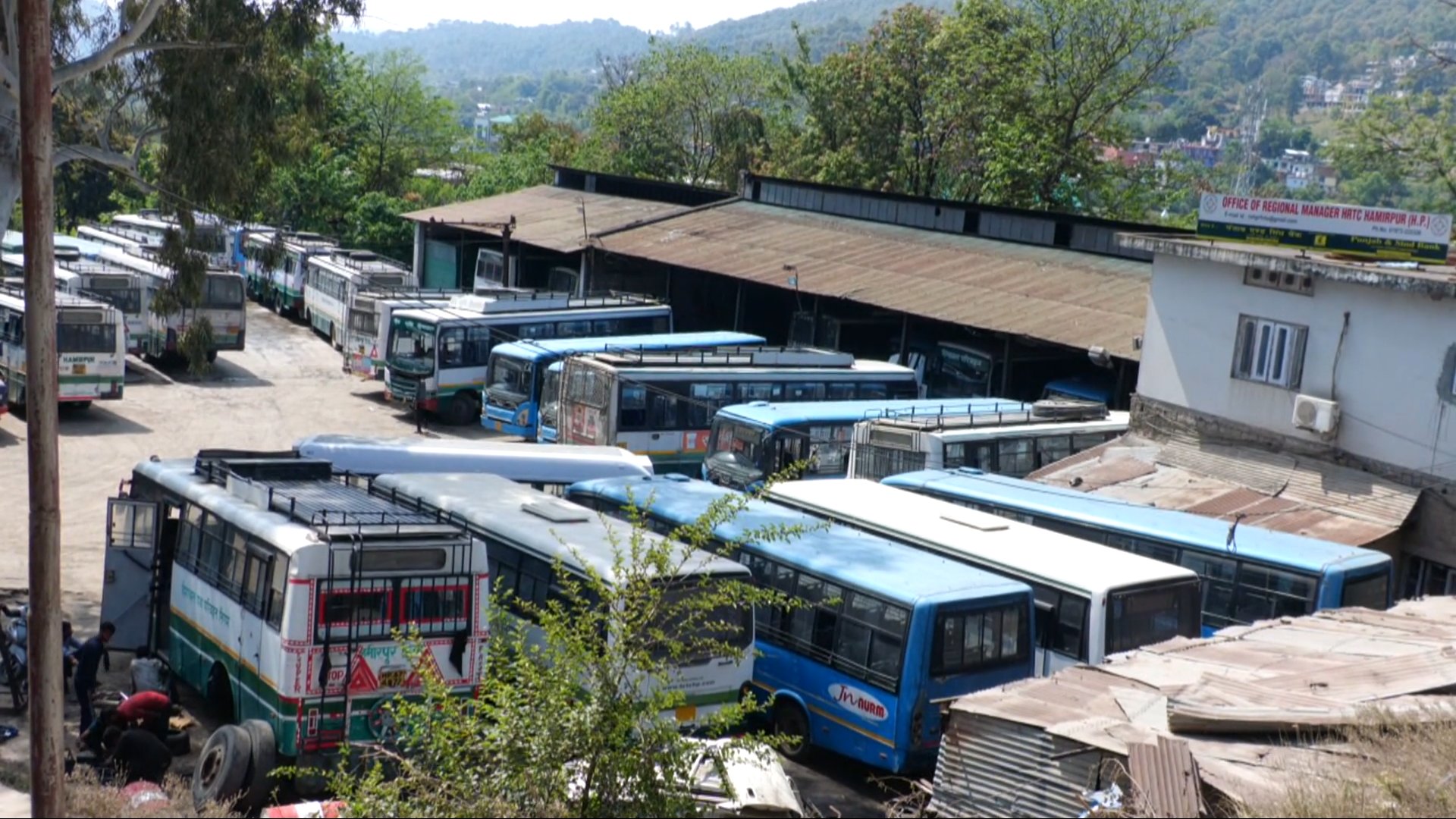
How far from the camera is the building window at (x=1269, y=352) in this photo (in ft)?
63.7

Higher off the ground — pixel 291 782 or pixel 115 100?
pixel 115 100

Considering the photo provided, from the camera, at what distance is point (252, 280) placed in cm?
4856

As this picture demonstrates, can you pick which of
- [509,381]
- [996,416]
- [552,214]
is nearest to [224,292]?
[509,381]

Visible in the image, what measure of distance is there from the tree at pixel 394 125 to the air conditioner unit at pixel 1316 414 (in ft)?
156

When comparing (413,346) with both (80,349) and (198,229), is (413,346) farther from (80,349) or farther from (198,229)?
(198,229)

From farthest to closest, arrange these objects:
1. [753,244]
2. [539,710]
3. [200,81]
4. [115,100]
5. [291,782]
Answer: [753,244] < [115,100] < [200,81] < [291,782] < [539,710]

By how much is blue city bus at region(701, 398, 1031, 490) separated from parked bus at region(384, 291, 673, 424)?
27.9 feet

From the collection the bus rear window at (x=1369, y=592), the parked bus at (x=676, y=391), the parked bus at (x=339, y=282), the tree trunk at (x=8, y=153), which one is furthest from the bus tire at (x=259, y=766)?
the parked bus at (x=339, y=282)

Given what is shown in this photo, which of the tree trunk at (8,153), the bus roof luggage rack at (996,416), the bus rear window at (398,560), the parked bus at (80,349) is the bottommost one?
the parked bus at (80,349)

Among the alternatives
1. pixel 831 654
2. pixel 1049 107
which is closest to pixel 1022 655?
pixel 831 654

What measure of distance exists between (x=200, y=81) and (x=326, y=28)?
2.69 metres

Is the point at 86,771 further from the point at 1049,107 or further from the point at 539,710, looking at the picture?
the point at 1049,107

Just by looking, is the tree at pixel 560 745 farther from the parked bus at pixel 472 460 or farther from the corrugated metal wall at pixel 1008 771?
the parked bus at pixel 472 460

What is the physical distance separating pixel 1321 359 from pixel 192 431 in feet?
67.9
